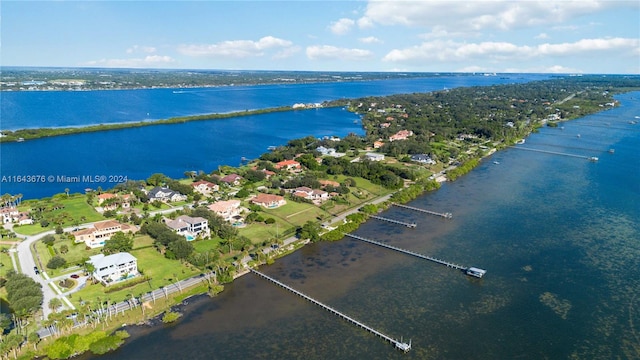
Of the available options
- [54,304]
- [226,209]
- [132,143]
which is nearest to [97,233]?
[54,304]

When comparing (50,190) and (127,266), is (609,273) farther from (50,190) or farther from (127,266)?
(50,190)

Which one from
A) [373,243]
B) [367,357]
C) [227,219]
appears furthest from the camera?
[227,219]

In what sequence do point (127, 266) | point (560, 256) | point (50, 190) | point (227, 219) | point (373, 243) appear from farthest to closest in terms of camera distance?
point (50, 190), point (227, 219), point (373, 243), point (560, 256), point (127, 266)

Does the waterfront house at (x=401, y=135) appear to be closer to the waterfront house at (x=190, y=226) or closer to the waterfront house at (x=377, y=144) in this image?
the waterfront house at (x=377, y=144)

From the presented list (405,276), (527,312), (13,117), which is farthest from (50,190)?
(13,117)

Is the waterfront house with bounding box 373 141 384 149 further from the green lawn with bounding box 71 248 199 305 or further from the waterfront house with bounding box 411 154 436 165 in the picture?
the green lawn with bounding box 71 248 199 305
